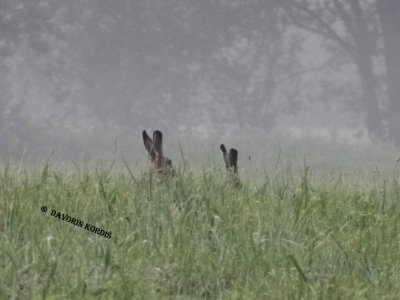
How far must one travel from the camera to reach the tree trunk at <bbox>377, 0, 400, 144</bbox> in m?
35.0

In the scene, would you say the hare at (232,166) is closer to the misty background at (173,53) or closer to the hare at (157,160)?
the hare at (157,160)

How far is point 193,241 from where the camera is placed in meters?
4.41

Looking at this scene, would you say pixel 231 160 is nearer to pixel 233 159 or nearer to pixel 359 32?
pixel 233 159

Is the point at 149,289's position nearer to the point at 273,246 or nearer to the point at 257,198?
the point at 273,246

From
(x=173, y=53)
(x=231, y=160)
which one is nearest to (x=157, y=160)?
(x=231, y=160)

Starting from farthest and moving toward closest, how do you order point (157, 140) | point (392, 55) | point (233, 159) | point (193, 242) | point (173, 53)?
point (173, 53), point (392, 55), point (233, 159), point (157, 140), point (193, 242)

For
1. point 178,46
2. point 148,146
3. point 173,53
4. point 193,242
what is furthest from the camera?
point 173,53

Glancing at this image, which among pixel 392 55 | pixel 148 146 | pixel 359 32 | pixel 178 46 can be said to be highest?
pixel 178 46

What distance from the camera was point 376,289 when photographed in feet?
12.6

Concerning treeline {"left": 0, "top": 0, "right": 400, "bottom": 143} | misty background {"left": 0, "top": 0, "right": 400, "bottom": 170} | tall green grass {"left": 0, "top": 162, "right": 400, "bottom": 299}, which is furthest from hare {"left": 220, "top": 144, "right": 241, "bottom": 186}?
treeline {"left": 0, "top": 0, "right": 400, "bottom": 143}

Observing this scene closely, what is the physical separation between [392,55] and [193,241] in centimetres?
3271

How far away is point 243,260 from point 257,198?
134 cm

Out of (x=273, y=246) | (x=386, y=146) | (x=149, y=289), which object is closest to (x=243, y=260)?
(x=273, y=246)

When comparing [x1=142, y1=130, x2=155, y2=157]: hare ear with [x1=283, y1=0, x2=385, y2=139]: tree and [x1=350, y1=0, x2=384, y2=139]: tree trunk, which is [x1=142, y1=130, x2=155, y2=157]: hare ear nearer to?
[x1=283, y1=0, x2=385, y2=139]: tree
